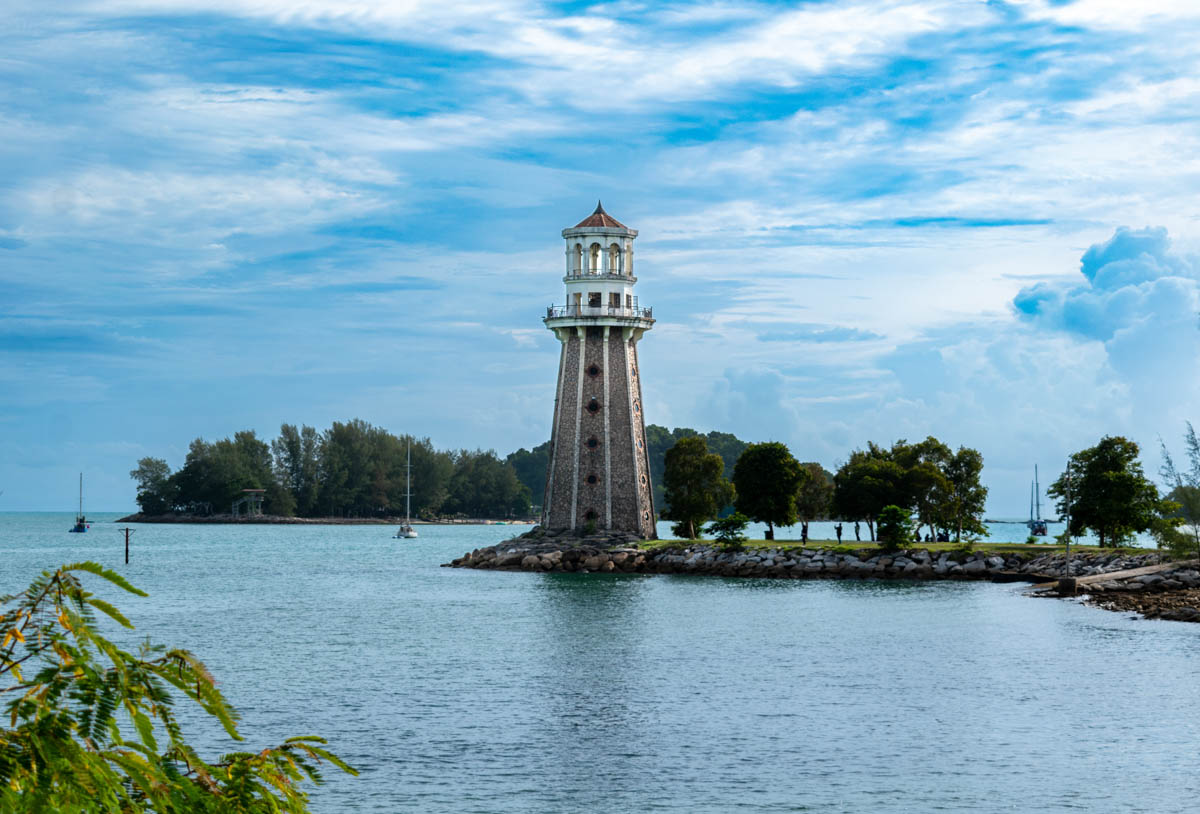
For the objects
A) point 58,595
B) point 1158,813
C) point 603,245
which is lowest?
point 1158,813

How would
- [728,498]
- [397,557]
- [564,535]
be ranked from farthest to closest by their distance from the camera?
[397,557], [728,498], [564,535]

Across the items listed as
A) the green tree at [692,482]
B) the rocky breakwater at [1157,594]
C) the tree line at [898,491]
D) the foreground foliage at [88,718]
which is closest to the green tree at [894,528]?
the tree line at [898,491]

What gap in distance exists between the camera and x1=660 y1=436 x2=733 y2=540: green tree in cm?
8219

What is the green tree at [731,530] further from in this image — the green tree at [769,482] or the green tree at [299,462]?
the green tree at [299,462]

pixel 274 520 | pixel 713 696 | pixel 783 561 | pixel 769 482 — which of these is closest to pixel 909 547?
pixel 783 561

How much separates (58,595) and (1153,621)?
47.5 metres

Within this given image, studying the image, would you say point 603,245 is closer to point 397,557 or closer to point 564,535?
point 564,535

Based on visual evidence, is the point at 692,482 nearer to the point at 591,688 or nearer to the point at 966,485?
the point at 966,485

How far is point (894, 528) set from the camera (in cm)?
7150

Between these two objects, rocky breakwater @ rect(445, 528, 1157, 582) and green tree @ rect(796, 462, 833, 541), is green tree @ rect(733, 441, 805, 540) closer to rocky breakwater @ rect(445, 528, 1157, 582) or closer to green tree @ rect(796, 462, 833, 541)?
green tree @ rect(796, 462, 833, 541)

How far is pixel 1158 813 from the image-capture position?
67.3 feet

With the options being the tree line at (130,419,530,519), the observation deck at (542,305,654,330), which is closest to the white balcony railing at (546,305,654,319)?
the observation deck at (542,305,654,330)

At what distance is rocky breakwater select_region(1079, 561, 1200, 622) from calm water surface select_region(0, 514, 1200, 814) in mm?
2009

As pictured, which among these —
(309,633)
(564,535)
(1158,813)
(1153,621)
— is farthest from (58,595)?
(564,535)
